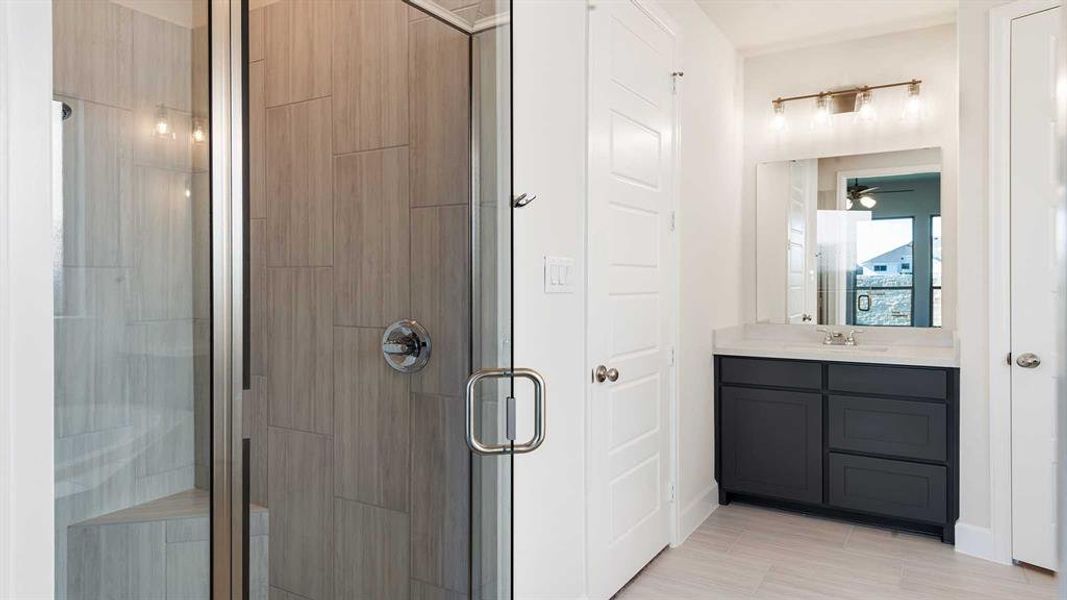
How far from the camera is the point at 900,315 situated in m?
3.77

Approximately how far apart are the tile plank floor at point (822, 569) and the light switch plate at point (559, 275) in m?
1.27

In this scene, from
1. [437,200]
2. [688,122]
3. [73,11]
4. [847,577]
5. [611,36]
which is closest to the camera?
[73,11]

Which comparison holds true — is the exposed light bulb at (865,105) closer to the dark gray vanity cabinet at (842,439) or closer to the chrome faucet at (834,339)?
the chrome faucet at (834,339)

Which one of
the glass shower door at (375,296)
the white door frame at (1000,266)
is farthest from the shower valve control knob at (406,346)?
the white door frame at (1000,266)

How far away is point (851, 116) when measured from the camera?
3.92 metres

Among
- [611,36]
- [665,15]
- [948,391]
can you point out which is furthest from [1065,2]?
[948,391]

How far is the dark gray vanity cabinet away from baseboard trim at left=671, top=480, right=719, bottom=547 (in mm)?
101

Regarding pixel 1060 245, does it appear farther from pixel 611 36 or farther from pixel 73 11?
pixel 611 36

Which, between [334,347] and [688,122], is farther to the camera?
[688,122]

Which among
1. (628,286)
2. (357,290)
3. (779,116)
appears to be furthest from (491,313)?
(779,116)

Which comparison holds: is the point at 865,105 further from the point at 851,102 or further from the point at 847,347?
the point at 847,347

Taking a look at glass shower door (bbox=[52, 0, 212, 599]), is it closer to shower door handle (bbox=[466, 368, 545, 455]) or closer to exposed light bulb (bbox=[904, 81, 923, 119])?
shower door handle (bbox=[466, 368, 545, 455])

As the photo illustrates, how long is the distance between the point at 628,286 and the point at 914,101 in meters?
Answer: 2.34

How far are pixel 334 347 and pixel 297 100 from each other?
0.37 metres
